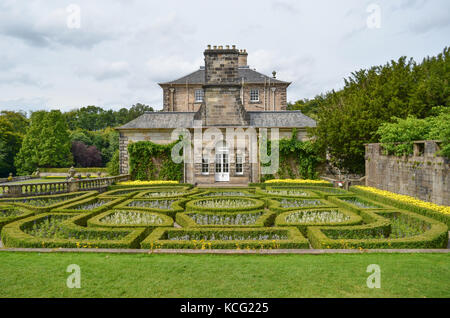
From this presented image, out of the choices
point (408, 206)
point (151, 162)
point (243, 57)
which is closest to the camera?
point (408, 206)

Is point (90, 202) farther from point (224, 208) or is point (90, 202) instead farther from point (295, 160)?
point (295, 160)

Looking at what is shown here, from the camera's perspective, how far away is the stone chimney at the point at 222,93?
23.5 m

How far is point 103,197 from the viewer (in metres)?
14.5

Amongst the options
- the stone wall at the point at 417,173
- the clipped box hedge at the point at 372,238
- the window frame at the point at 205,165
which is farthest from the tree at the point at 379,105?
the clipped box hedge at the point at 372,238

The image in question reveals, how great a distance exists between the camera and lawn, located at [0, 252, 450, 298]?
4.70m

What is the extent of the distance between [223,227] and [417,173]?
10292 mm

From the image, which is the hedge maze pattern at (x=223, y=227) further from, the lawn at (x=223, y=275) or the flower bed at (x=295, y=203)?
the lawn at (x=223, y=275)

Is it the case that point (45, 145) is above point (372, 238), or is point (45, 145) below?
above

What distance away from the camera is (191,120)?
83.9ft

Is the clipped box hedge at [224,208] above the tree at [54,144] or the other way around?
the other way around

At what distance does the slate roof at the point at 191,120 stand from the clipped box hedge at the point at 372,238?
16.2m

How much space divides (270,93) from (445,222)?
26.7 metres

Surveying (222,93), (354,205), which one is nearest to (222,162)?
(222,93)

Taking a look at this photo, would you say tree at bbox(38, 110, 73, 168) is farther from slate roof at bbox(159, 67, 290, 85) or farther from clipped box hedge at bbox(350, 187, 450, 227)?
clipped box hedge at bbox(350, 187, 450, 227)
